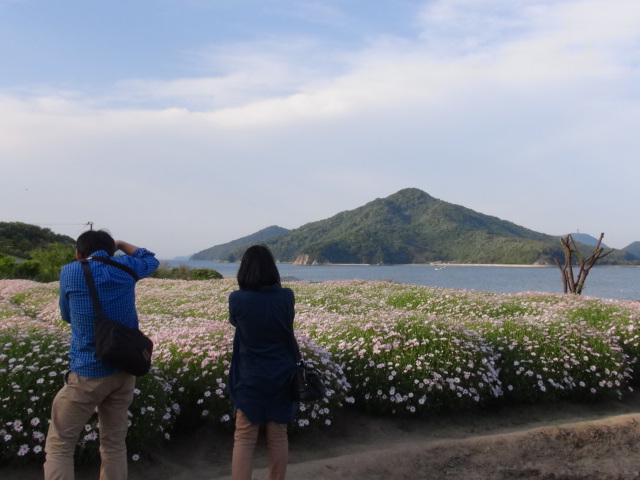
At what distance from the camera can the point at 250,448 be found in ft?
14.2

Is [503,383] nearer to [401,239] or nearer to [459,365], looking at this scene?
[459,365]

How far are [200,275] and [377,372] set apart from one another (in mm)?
27876

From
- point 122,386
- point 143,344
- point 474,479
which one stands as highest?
point 143,344

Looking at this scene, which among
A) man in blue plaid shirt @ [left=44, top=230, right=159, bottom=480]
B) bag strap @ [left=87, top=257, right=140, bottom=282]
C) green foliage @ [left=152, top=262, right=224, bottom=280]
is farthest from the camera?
green foliage @ [left=152, top=262, right=224, bottom=280]

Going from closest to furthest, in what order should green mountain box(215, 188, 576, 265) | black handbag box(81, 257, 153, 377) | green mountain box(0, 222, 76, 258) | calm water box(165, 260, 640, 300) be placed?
black handbag box(81, 257, 153, 377)
calm water box(165, 260, 640, 300)
green mountain box(0, 222, 76, 258)
green mountain box(215, 188, 576, 265)

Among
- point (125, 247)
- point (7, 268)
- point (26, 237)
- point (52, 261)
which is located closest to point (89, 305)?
point (125, 247)

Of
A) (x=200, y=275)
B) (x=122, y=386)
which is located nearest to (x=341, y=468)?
(x=122, y=386)

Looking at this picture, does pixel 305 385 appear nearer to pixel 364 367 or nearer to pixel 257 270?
pixel 257 270

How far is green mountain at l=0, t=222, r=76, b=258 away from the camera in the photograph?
48938 mm

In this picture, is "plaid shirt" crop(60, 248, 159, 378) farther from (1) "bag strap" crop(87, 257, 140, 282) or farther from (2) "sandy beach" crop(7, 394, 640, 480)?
(2) "sandy beach" crop(7, 394, 640, 480)

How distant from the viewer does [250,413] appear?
Result: 13.9ft

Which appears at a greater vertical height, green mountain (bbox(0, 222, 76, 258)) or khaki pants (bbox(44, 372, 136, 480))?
green mountain (bbox(0, 222, 76, 258))

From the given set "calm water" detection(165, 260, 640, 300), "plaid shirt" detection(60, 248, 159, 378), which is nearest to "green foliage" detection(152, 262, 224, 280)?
"calm water" detection(165, 260, 640, 300)

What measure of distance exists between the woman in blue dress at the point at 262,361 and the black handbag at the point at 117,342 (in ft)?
2.50
